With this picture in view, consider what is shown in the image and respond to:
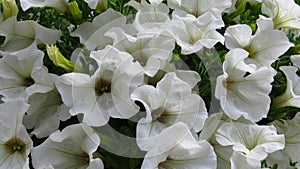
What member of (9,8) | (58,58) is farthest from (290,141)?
(9,8)

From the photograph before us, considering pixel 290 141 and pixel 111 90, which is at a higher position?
pixel 111 90

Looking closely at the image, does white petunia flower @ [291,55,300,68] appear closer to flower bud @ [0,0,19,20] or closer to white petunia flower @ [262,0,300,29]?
white petunia flower @ [262,0,300,29]

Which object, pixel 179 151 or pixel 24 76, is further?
pixel 24 76

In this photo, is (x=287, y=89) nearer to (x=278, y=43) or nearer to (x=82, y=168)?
(x=278, y=43)

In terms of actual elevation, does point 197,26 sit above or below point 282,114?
above

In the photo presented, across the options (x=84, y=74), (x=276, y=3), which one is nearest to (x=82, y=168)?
(x=84, y=74)

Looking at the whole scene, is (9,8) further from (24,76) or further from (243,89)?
(243,89)

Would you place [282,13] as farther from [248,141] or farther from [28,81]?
[28,81]
